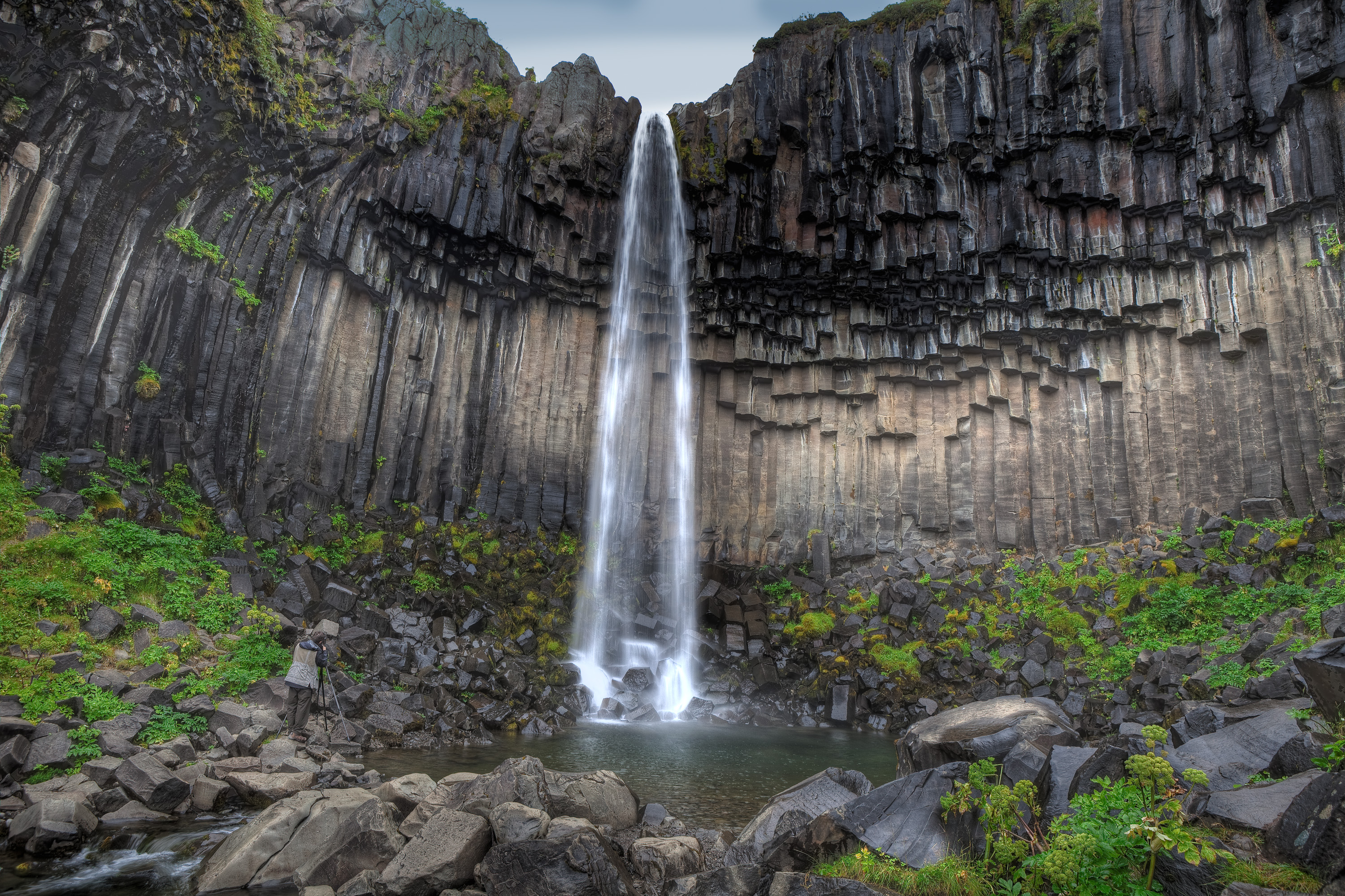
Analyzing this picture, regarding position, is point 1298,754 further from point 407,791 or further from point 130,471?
point 130,471

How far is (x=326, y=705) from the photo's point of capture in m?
11.7

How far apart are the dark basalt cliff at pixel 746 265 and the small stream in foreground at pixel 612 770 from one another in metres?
8.68

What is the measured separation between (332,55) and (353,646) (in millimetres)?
15802

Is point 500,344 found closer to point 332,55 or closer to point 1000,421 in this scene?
point 332,55

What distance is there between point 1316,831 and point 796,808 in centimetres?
401

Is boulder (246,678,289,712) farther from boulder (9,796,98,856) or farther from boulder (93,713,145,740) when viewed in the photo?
boulder (9,796,98,856)

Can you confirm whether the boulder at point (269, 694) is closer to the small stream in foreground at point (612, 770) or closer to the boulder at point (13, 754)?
the small stream in foreground at point (612, 770)

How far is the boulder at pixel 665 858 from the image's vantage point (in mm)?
6402

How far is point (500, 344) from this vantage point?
23047mm

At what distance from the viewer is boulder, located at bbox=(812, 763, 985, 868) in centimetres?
528

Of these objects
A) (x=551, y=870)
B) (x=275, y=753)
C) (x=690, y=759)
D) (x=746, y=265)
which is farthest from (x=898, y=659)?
(x=275, y=753)

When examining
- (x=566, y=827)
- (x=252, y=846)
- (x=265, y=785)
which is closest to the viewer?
(x=252, y=846)

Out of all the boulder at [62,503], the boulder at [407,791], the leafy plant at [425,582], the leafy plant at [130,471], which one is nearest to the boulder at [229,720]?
the boulder at [407,791]

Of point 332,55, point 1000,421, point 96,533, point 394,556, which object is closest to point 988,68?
point 1000,421
